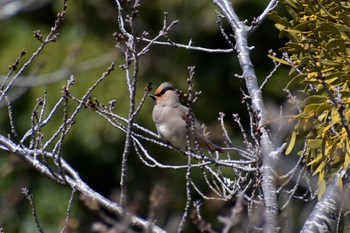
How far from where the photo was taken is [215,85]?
11.5 meters

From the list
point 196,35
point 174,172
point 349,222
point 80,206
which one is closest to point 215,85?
point 196,35

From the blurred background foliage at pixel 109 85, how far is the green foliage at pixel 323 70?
5339 millimetres

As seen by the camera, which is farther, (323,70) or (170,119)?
(170,119)

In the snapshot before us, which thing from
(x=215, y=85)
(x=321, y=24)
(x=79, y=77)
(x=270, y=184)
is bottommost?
(x=270, y=184)

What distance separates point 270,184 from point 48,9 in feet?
26.2

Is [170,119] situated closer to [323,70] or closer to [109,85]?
[323,70]

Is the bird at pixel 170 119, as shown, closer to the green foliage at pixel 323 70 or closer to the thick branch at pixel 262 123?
the thick branch at pixel 262 123

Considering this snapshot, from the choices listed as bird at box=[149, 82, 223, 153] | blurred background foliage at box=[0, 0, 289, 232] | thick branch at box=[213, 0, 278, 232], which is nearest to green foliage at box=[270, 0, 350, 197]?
thick branch at box=[213, 0, 278, 232]

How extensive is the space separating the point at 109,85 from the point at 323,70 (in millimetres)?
5855

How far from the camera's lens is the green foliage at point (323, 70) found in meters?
3.75

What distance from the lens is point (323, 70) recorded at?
392cm

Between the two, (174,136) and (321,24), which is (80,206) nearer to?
(174,136)

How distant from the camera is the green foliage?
375 centimetres

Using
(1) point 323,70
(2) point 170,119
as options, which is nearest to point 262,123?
(1) point 323,70
